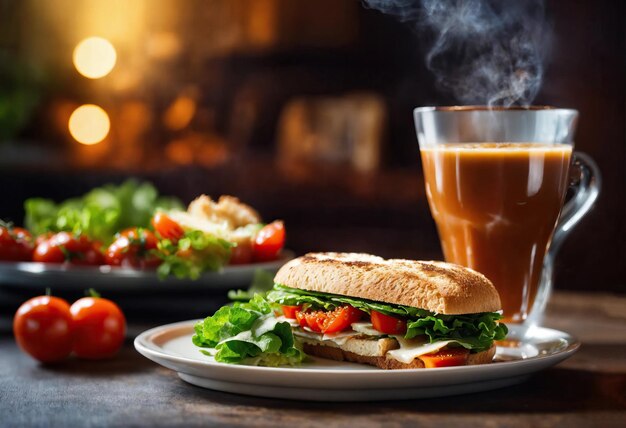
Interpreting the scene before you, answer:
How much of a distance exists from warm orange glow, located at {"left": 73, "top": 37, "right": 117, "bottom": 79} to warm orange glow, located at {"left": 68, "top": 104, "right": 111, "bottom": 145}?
0.74 ft

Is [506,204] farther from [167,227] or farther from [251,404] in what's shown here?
[167,227]

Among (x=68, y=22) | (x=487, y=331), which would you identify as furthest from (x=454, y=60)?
(x=487, y=331)

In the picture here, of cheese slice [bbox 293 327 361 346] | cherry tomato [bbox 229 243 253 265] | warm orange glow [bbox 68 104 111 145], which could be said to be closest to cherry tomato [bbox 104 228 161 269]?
cherry tomato [bbox 229 243 253 265]

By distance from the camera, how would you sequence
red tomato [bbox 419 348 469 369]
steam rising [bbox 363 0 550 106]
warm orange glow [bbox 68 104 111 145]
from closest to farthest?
red tomato [bbox 419 348 469 369]
steam rising [bbox 363 0 550 106]
warm orange glow [bbox 68 104 111 145]

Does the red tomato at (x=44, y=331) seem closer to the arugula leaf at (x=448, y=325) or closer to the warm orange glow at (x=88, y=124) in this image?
the arugula leaf at (x=448, y=325)

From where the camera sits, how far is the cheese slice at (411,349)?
1625 mm

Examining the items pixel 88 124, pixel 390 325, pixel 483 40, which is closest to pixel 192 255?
pixel 390 325

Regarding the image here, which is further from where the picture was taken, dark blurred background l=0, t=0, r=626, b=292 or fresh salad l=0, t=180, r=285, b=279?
dark blurred background l=0, t=0, r=626, b=292

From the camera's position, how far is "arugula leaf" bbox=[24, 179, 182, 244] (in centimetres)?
294

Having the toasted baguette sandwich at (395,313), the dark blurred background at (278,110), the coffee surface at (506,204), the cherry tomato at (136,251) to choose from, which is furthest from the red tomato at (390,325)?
the dark blurred background at (278,110)

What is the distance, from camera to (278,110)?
590 cm

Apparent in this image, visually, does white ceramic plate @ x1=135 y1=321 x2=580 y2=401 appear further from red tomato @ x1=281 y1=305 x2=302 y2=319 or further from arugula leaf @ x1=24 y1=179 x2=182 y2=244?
arugula leaf @ x1=24 y1=179 x2=182 y2=244

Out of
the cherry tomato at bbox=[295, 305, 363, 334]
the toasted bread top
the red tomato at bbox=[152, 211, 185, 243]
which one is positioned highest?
the toasted bread top

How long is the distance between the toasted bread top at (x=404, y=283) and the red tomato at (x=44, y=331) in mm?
474
